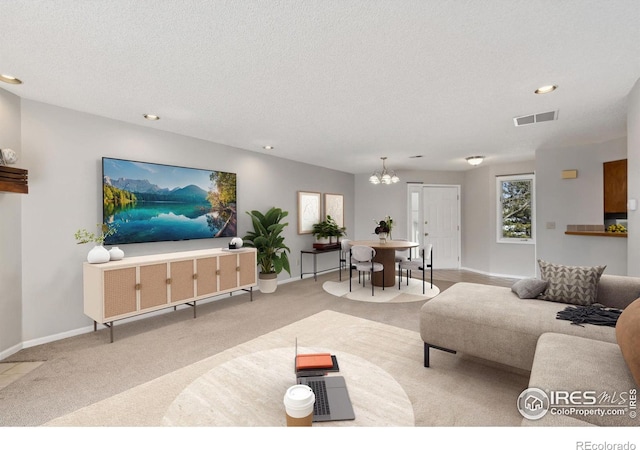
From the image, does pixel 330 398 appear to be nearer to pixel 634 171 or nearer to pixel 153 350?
pixel 153 350

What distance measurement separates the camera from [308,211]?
20.2 ft

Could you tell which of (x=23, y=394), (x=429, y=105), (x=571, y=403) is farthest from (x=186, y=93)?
(x=571, y=403)

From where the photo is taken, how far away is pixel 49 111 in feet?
9.84

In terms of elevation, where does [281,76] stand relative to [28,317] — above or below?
above

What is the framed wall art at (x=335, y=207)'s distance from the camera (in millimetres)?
6676

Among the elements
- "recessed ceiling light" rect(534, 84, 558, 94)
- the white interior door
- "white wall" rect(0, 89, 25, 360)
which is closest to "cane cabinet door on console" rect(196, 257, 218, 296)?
"white wall" rect(0, 89, 25, 360)

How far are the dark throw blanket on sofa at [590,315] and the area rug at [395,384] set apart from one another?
59 centimetres

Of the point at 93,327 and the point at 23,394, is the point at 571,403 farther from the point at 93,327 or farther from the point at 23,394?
the point at 93,327

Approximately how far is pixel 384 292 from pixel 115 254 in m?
3.75

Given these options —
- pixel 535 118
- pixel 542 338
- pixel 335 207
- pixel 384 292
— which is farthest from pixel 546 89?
pixel 335 207

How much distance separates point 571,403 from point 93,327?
416cm

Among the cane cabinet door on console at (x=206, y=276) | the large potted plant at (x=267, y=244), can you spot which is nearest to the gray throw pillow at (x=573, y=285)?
the large potted plant at (x=267, y=244)

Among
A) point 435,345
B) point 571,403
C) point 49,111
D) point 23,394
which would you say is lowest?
point 23,394
